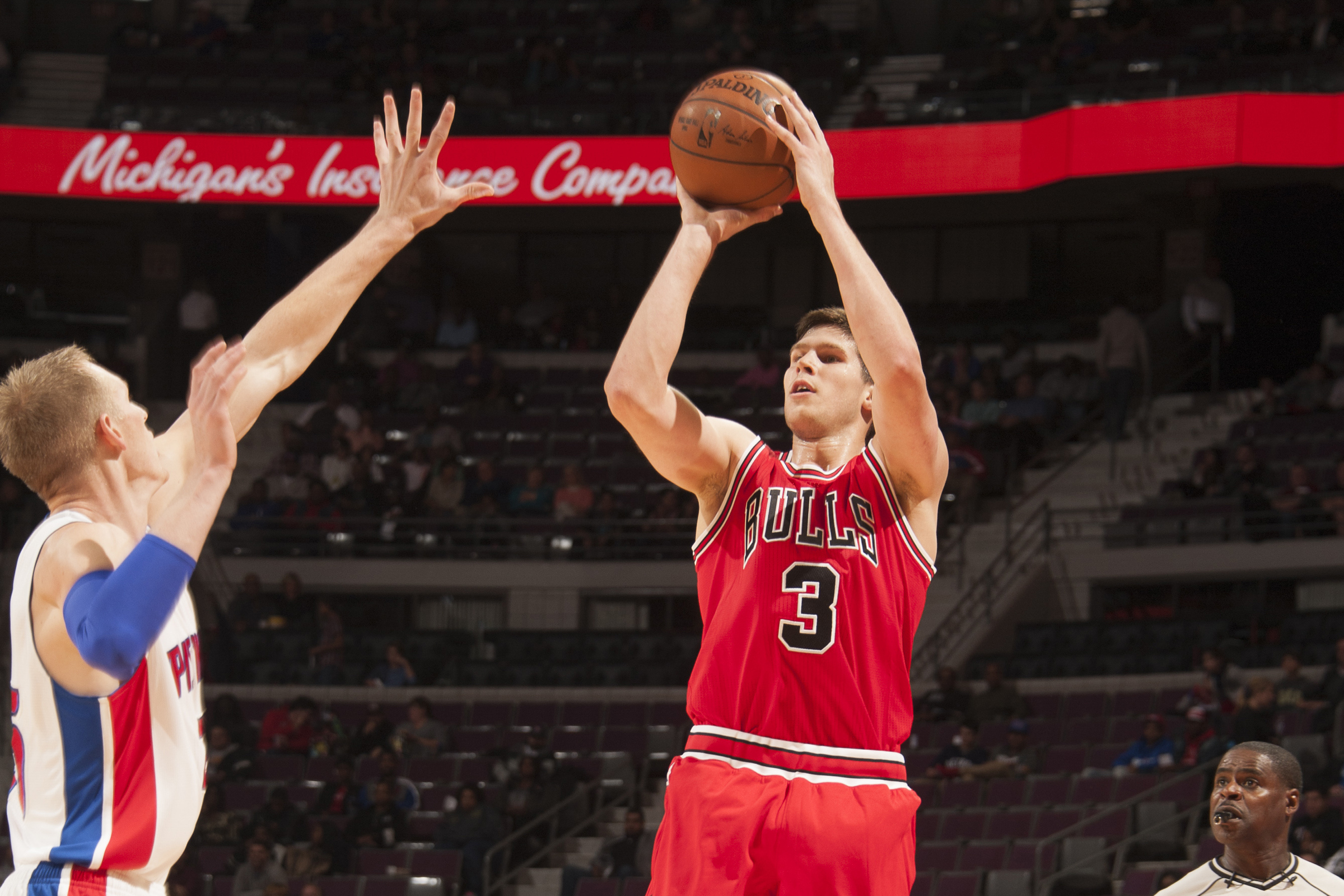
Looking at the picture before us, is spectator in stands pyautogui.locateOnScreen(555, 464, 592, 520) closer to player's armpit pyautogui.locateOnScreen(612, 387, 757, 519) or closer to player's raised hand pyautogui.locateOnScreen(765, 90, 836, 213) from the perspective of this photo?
player's armpit pyautogui.locateOnScreen(612, 387, 757, 519)

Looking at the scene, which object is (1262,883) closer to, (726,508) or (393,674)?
(726,508)

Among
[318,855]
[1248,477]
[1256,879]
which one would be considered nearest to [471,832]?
[318,855]

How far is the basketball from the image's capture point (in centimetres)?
389

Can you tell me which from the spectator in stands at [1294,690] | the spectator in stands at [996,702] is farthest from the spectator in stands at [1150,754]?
the spectator in stands at [996,702]

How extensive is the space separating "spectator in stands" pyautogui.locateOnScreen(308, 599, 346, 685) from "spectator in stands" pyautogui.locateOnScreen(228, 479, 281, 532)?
1.43 metres

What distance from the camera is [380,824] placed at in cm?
1183

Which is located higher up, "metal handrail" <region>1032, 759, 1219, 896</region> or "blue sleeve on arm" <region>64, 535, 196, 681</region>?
"blue sleeve on arm" <region>64, 535, 196, 681</region>

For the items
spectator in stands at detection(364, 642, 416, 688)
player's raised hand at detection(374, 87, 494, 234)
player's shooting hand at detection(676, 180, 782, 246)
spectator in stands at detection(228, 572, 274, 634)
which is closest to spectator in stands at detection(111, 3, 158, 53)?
spectator in stands at detection(228, 572, 274, 634)

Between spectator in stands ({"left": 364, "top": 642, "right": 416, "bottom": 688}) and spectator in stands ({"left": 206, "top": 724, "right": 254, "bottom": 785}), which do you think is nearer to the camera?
spectator in stands ({"left": 206, "top": 724, "right": 254, "bottom": 785})

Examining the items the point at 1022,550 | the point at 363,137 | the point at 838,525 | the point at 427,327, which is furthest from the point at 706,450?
the point at 427,327

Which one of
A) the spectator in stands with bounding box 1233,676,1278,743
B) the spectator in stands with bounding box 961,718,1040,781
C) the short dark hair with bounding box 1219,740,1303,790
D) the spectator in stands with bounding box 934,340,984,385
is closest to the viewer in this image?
the short dark hair with bounding box 1219,740,1303,790

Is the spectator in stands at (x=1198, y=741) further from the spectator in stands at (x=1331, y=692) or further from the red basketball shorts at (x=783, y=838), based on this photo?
the red basketball shorts at (x=783, y=838)

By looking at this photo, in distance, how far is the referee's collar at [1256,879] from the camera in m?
4.69

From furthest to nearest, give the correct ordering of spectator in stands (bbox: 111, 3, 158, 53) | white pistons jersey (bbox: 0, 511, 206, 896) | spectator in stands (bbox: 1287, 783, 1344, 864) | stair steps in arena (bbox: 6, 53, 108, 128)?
spectator in stands (bbox: 111, 3, 158, 53) < stair steps in arena (bbox: 6, 53, 108, 128) < spectator in stands (bbox: 1287, 783, 1344, 864) < white pistons jersey (bbox: 0, 511, 206, 896)
